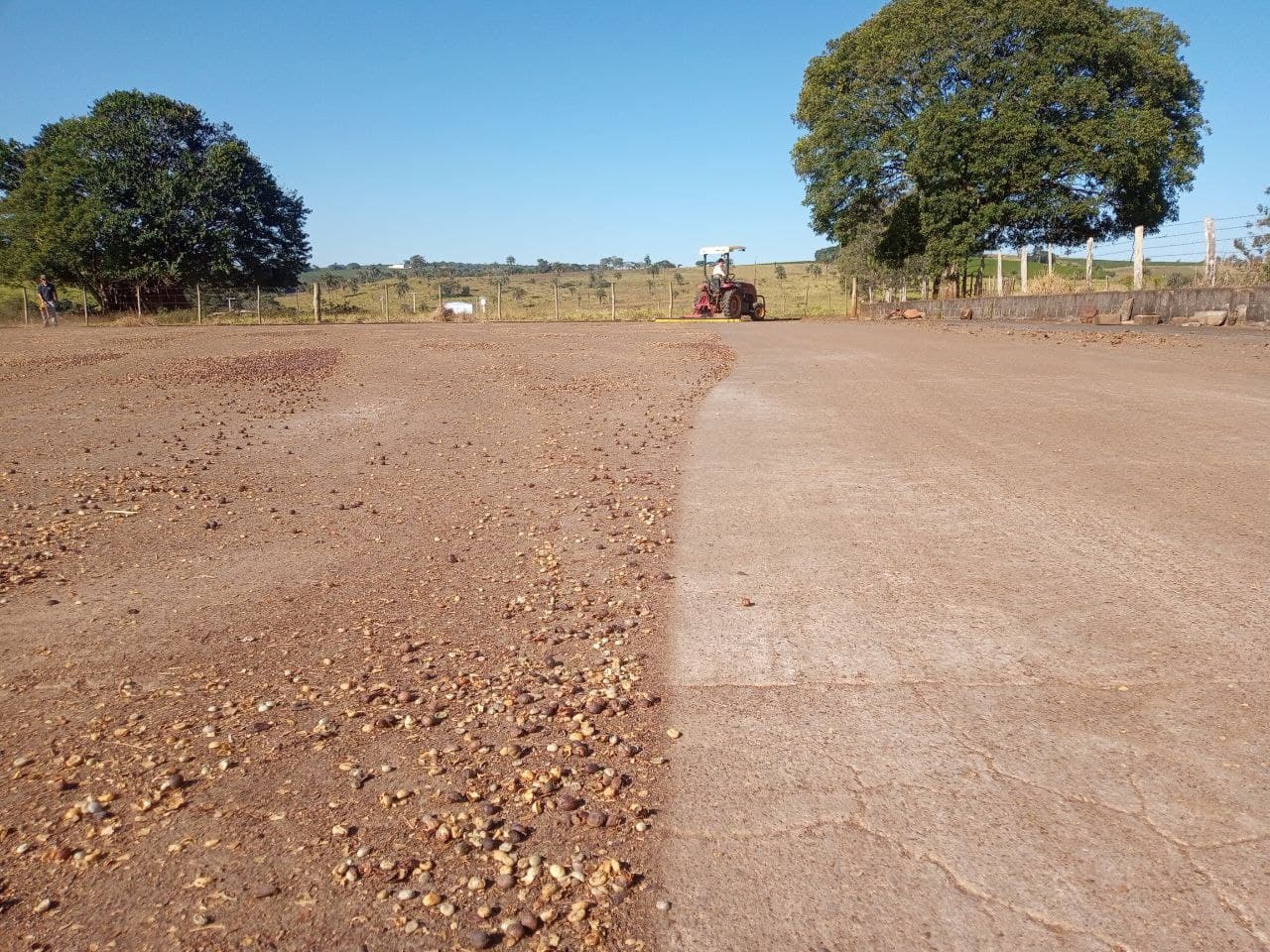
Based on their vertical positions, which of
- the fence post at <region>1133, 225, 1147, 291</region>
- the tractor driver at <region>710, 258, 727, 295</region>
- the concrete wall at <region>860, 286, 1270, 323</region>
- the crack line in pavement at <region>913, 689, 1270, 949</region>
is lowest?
the crack line in pavement at <region>913, 689, 1270, 949</region>

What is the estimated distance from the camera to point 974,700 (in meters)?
3.21

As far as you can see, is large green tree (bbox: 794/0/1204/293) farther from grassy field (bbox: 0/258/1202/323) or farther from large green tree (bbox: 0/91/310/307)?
large green tree (bbox: 0/91/310/307)

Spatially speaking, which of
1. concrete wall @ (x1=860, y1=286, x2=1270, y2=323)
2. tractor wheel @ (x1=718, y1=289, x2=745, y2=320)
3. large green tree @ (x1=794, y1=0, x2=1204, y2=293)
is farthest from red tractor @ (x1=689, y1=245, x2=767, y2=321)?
concrete wall @ (x1=860, y1=286, x2=1270, y2=323)

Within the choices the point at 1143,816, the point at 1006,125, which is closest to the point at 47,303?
the point at 1006,125

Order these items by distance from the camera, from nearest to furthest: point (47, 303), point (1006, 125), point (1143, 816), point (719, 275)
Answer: point (1143, 816)
point (1006, 125)
point (719, 275)
point (47, 303)

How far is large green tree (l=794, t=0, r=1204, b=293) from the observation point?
90.6 feet

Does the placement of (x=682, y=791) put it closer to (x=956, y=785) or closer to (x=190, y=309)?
(x=956, y=785)

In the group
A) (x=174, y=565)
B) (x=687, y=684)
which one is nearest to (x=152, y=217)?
(x=174, y=565)

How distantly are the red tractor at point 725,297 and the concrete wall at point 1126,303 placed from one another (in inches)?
314

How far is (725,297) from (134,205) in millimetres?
28780

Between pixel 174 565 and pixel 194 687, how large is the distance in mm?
1847

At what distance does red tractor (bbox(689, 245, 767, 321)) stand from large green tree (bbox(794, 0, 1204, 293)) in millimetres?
4053

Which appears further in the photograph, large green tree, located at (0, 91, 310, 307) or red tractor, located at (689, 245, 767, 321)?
large green tree, located at (0, 91, 310, 307)

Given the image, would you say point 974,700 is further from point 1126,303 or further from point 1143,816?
point 1126,303
